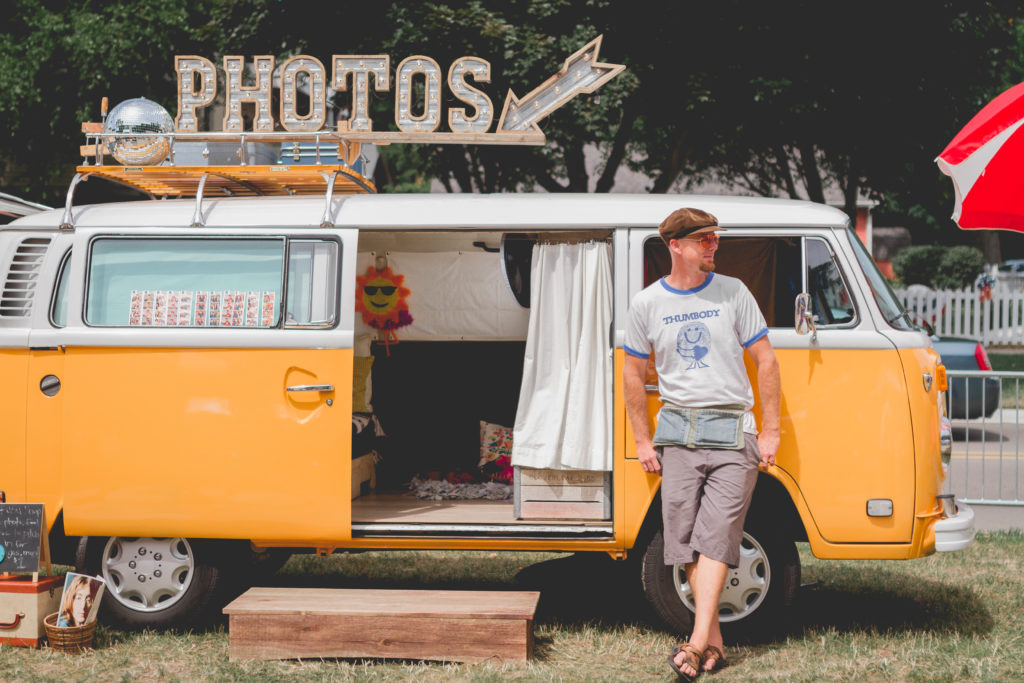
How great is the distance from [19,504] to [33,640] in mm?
724

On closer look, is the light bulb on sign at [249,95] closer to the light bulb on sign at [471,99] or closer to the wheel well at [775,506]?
the light bulb on sign at [471,99]

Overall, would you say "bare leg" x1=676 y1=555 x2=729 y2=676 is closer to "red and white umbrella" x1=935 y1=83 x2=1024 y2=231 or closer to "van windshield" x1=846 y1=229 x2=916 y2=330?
"van windshield" x1=846 y1=229 x2=916 y2=330

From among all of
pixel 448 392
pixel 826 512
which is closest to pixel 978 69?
pixel 448 392

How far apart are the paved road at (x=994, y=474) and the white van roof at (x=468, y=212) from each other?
11.9 feet

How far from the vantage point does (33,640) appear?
217 inches

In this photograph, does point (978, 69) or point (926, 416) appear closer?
point (926, 416)

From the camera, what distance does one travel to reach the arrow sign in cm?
605

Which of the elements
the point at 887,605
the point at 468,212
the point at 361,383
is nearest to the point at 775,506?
the point at 887,605

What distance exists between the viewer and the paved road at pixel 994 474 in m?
8.91

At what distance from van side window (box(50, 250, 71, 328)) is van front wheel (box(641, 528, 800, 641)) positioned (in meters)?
3.40

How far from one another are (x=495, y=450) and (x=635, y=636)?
2302 millimetres

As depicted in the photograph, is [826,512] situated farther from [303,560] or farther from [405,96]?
[303,560]

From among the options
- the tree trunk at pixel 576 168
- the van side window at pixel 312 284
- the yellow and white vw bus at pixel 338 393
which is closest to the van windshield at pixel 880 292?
the yellow and white vw bus at pixel 338 393

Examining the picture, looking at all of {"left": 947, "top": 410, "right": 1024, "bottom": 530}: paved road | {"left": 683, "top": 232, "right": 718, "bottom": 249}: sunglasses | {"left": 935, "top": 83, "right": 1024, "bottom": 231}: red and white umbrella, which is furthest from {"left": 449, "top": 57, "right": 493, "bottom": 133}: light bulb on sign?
{"left": 947, "top": 410, "right": 1024, "bottom": 530}: paved road
